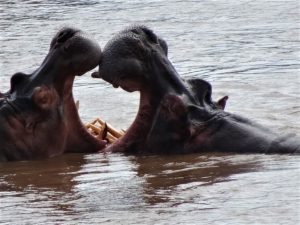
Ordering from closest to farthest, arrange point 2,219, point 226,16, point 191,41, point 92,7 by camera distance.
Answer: point 2,219
point 191,41
point 226,16
point 92,7

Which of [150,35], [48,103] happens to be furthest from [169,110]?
[48,103]

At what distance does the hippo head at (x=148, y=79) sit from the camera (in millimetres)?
6582

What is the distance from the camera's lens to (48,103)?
21.8 feet

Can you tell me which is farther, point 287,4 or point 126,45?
point 287,4

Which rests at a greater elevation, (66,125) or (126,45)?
(126,45)

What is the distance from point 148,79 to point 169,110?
0.20m

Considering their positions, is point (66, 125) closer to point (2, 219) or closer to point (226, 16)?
point (2, 219)

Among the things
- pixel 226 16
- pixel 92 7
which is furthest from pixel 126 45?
pixel 92 7

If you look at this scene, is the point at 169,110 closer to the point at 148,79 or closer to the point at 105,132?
the point at 148,79

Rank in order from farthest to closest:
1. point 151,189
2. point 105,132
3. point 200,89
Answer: point 105,132, point 200,89, point 151,189

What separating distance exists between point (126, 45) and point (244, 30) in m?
6.89

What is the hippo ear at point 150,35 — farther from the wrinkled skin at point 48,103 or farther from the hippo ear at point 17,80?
the hippo ear at point 17,80

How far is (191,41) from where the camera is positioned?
1268 centimetres

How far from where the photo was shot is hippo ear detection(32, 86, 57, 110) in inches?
260
